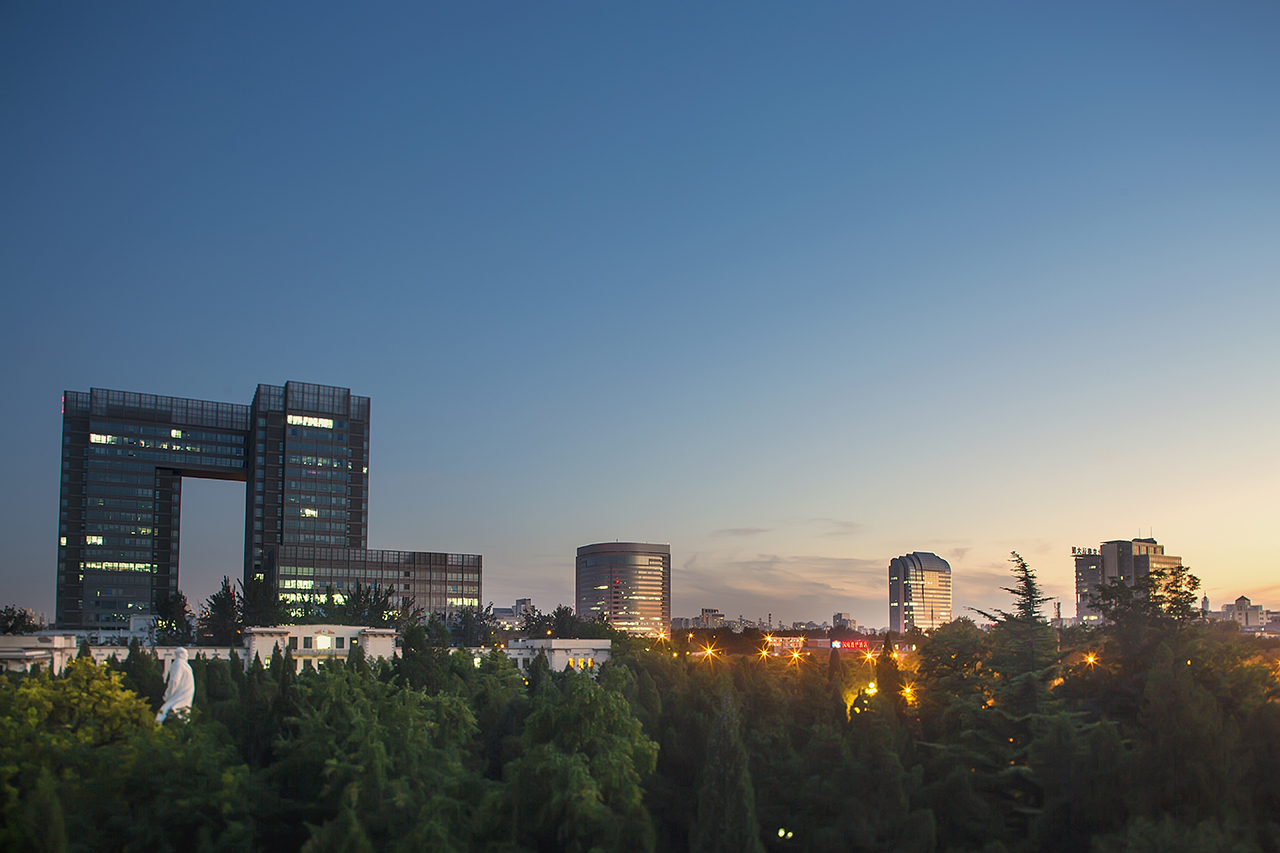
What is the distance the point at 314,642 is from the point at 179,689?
50.9m

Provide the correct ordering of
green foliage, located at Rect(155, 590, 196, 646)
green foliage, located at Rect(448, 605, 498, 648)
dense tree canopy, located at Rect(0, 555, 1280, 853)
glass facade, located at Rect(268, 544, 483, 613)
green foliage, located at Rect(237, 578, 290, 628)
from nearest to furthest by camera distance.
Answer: dense tree canopy, located at Rect(0, 555, 1280, 853), green foliage, located at Rect(237, 578, 290, 628), green foliage, located at Rect(155, 590, 196, 646), green foliage, located at Rect(448, 605, 498, 648), glass facade, located at Rect(268, 544, 483, 613)

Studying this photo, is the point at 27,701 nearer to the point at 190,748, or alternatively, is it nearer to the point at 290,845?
the point at 190,748

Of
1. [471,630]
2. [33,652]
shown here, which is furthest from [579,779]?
[471,630]

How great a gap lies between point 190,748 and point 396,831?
1023cm

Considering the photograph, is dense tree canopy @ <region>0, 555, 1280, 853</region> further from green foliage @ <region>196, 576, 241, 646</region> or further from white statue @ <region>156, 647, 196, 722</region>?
green foliage @ <region>196, 576, 241, 646</region>

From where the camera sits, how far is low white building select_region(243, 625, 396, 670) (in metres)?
→ 101

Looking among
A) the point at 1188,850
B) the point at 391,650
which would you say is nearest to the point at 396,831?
the point at 1188,850

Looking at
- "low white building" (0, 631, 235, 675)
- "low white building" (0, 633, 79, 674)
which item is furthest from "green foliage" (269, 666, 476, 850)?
"low white building" (0, 633, 79, 674)

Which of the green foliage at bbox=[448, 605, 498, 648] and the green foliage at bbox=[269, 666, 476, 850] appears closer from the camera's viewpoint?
the green foliage at bbox=[269, 666, 476, 850]

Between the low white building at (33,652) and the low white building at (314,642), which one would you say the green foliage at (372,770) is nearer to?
the low white building at (33,652)

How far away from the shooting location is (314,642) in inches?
4045

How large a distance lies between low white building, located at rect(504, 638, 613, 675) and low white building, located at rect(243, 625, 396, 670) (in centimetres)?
2516

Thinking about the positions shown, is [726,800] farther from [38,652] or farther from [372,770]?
[38,652]

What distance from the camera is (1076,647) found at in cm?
7225
